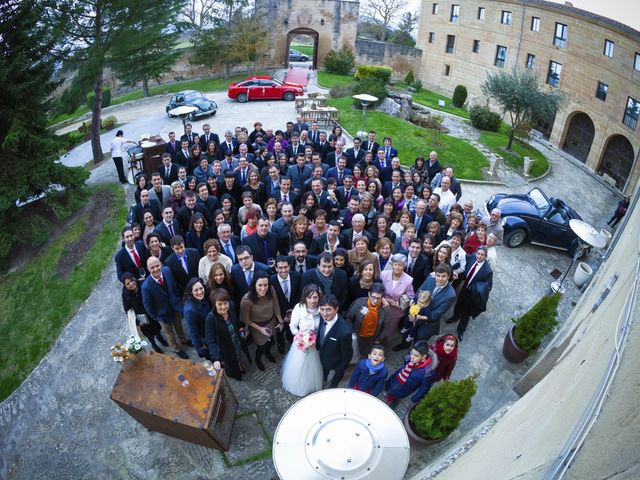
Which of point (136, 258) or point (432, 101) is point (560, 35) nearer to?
point (432, 101)

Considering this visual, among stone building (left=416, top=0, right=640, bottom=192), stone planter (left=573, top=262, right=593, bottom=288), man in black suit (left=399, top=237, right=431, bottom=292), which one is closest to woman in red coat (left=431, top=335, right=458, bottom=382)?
man in black suit (left=399, top=237, right=431, bottom=292)

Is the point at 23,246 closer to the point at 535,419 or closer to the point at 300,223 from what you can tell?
the point at 300,223

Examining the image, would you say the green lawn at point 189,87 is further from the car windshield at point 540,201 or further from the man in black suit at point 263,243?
the man in black suit at point 263,243

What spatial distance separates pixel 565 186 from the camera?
1870cm

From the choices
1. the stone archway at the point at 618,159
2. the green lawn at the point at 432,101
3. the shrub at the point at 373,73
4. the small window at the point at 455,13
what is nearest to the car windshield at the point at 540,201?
the stone archway at the point at 618,159

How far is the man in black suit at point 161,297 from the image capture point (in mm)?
6027

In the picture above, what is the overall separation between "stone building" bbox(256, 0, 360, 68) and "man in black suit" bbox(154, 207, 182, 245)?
28571 millimetres

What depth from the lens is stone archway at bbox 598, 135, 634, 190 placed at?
20875 mm

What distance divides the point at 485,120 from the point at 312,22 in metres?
17.8

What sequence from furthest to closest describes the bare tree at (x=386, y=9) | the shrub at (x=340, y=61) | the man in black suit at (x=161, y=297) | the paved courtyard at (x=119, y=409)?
the bare tree at (x=386, y=9) → the shrub at (x=340, y=61) → the man in black suit at (x=161, y=297) → the paved courtyard at (x=119, y=409)

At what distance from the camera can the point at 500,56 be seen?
30.3 m

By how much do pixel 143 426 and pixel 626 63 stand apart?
1000 inches

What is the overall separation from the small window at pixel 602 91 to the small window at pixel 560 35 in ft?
12.9

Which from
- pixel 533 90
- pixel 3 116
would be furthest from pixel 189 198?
pixel 533 90
